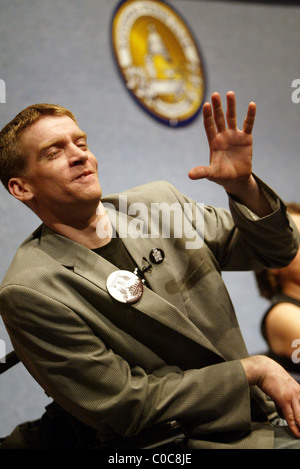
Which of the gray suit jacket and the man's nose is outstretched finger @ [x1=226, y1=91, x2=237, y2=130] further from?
the man's nose

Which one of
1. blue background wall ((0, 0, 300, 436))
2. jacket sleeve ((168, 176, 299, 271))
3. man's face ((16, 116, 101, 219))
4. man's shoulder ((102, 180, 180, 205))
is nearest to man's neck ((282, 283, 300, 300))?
blue background wall ((0, 0, 300, 436))

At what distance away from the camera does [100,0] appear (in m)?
2.07

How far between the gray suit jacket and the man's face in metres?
0.12

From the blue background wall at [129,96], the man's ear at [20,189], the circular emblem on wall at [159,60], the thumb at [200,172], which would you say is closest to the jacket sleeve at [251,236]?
the thumb at [200,172]

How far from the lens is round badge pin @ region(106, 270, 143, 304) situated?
1199 millimetres

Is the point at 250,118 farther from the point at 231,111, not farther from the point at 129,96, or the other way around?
the point at 129,96

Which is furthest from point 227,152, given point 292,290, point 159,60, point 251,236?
point 159,60

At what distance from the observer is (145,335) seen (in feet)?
4.03

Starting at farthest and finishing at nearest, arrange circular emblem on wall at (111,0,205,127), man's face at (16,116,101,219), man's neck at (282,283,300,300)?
circular emblem on wall at (111,0,205,127), man's neck at (282,283,300,300), man's face at (16,116,101,219)

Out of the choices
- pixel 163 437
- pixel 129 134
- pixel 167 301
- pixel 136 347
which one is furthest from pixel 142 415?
pixel 129 134

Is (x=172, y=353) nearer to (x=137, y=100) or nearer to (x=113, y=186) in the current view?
(x=113, y=186)

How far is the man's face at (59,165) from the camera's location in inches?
49.1

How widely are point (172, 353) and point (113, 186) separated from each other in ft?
3.10

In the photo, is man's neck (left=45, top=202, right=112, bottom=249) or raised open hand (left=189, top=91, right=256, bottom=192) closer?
raised open hand (left=189, top=91, right=256, bottom=192)
